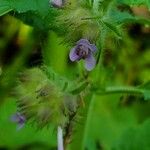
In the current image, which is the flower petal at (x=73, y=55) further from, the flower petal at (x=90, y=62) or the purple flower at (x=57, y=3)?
the purple flower at (x=57, y=3)

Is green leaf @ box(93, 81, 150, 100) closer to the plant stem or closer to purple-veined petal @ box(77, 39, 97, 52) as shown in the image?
the plant stem

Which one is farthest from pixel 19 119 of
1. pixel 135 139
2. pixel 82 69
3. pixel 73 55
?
pixel 135 139

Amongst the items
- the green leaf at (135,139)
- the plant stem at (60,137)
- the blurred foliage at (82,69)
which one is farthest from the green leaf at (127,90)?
the green leaf at (135,139)

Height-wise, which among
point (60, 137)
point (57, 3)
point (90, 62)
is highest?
point (57, 3)

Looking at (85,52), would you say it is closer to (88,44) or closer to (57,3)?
(88,44)

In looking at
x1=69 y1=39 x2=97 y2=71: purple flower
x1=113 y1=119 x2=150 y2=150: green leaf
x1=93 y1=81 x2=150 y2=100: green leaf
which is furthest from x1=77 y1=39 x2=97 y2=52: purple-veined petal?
x1=113 y1=119 x2=150 y2=150: green leaf

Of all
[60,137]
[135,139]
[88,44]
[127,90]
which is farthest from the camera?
[135,139]
